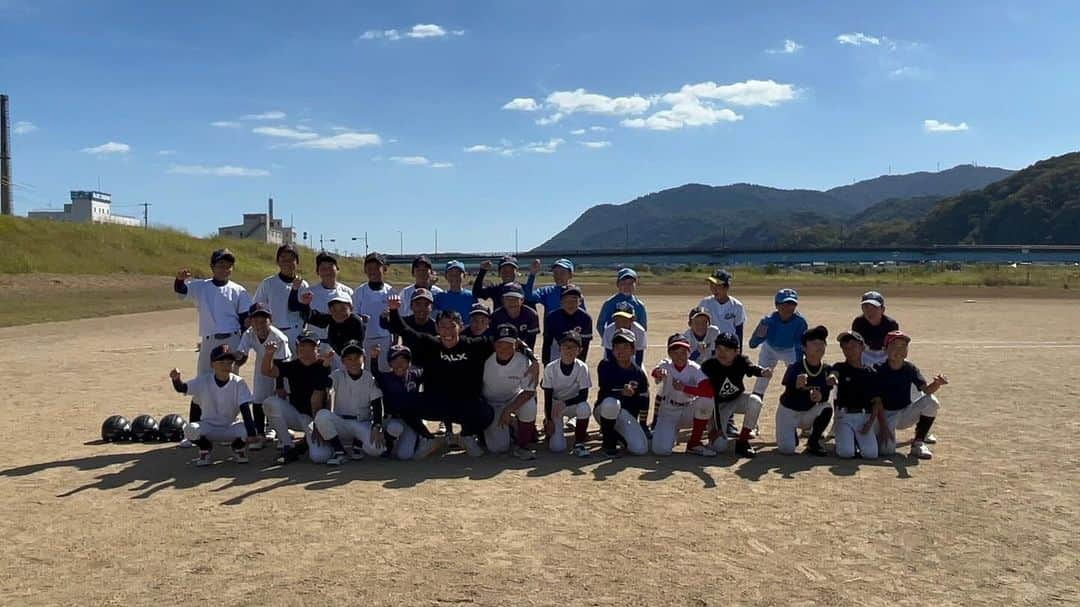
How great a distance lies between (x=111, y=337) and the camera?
59.0 feet

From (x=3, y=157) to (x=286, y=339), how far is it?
191 ft

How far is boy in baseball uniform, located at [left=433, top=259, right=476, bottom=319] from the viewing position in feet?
26.5

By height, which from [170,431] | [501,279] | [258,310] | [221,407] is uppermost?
[501,279]

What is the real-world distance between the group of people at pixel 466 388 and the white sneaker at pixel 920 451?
0.01m

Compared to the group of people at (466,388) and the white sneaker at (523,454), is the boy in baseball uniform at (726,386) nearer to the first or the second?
the group of people at (466,388)

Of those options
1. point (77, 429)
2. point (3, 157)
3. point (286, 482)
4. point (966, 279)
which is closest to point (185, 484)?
point (286, 482)

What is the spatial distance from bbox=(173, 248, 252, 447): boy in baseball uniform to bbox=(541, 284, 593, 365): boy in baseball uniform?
9.69ft

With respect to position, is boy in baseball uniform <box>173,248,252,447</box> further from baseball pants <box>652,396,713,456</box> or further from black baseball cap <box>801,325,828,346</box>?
black baseball cap <box>801,325,828,346</box>

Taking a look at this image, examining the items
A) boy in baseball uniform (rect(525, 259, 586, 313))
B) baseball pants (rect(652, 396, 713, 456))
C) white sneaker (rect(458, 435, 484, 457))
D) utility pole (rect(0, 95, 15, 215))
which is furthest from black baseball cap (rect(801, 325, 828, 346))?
utility pole (rect(0, 95, 15, 215))

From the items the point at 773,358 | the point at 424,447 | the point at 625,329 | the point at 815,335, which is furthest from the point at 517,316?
the point at 815,335

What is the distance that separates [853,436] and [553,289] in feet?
11.2

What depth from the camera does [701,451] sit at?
6.96 meters

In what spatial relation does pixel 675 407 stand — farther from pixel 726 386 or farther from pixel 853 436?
pixel 853 436

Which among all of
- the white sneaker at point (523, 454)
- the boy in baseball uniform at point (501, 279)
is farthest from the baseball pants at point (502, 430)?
the boy in baseball uniform at point (501, 279)
